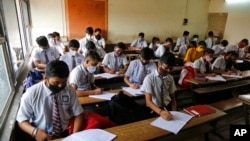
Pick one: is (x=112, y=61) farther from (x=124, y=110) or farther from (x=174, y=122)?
(x=174, y=122)

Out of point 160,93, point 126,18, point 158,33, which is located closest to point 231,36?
point 158,33

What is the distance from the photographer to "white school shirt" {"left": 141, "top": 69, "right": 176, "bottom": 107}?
2340 millimetres

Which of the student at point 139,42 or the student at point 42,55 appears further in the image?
the student at point 139,42

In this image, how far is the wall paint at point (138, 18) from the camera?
6.61 m

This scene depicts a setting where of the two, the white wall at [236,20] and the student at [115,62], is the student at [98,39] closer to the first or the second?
the student at [115,62]

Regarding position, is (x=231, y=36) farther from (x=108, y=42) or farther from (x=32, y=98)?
(x=32, y=98)

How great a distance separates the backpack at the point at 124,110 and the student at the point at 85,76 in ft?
1.32

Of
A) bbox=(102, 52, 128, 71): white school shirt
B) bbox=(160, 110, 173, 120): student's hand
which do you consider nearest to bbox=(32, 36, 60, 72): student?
bbox=(102, 52, 128, 71): white school shirt

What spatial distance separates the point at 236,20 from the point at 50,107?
8.52 m

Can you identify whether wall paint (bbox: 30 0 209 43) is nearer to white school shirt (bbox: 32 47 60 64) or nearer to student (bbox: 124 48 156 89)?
white school shirt (bbox: 32 47 60 64)

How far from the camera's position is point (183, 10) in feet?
29.3

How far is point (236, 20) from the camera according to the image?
799 centimetres

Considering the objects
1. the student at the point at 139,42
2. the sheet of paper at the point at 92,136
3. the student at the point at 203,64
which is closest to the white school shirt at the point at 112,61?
the student at the point at 203,64

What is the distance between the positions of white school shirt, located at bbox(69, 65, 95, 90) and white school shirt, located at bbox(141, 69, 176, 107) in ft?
2.93
